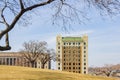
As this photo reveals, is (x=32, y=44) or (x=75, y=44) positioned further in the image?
(x=75, y=44)

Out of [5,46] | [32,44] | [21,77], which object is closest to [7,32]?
[5,46]

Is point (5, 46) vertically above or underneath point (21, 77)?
above

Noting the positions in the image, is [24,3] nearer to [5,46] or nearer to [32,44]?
[5,46]

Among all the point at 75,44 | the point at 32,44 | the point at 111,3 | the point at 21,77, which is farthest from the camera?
the point at 75,44

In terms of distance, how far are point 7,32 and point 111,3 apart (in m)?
3.96

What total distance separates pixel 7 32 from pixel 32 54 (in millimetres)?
96924

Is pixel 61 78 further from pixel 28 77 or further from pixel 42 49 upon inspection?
pixel 42 49

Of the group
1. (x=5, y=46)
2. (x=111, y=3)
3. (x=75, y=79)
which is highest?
(x=111, y=3)

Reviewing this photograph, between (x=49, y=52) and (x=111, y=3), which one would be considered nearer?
(x=111, y=3)

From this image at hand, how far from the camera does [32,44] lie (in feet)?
360

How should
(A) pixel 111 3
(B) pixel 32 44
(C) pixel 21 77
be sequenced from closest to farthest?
(A) pixel 111 3, (C) pixel 21 77, (B) pixel 32 44

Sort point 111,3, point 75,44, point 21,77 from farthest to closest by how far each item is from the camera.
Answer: point 75,44 < point 21,77 < point 111,3

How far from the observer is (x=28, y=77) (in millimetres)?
47281

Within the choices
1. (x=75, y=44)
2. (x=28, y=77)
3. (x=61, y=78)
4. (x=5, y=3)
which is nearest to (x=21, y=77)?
(x=28, y=77)
